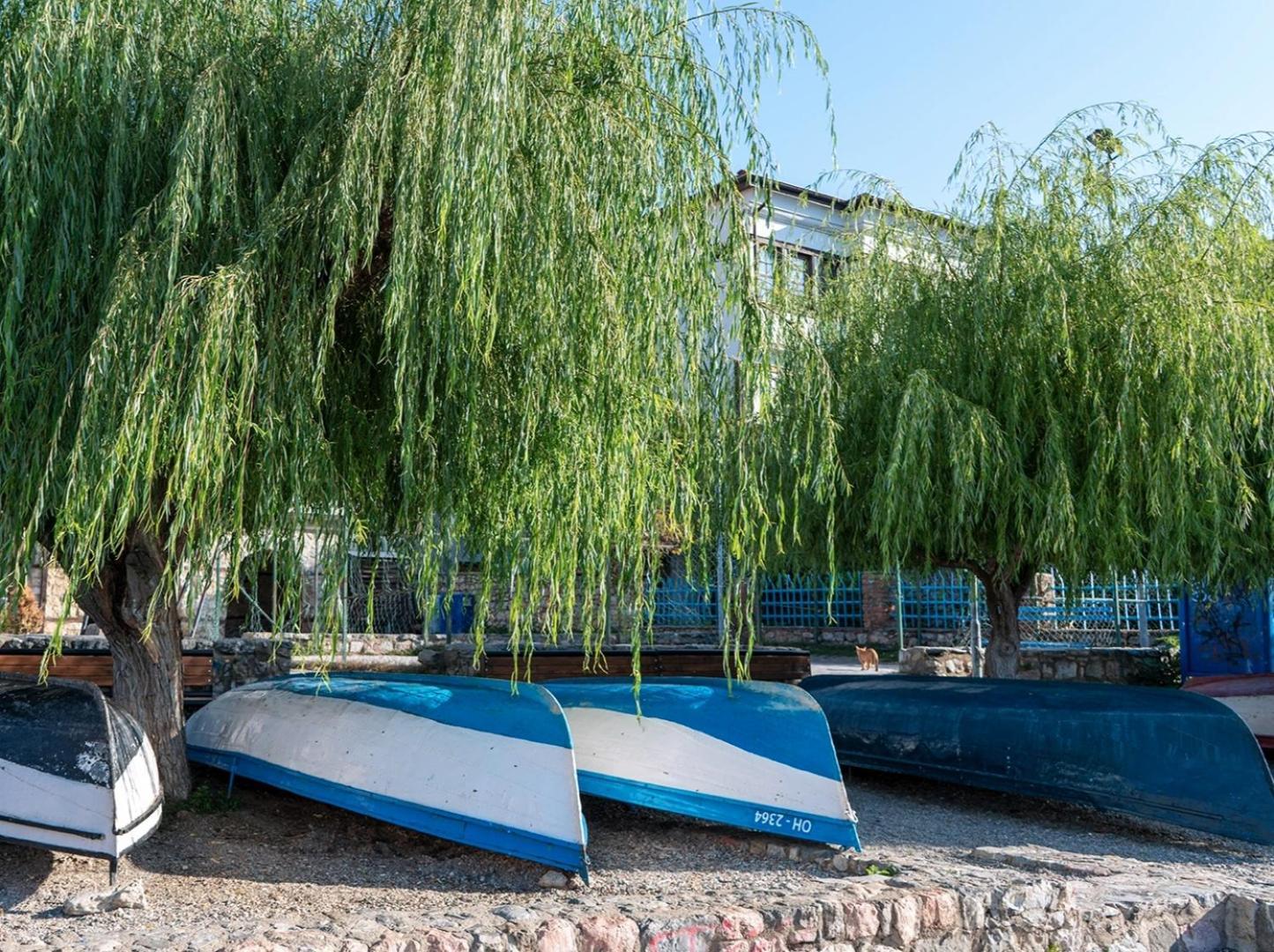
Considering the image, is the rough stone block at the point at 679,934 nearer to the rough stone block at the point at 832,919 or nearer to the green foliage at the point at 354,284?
the rough stone block at the point at 832,919

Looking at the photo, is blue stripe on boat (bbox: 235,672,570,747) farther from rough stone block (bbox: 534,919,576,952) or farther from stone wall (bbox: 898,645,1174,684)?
stone wall (bbox: 898,645,1174,684)

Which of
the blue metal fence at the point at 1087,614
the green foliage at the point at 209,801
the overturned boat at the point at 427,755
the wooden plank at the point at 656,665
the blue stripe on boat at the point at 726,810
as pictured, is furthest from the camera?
the blue metal fence at the point at 1087,614

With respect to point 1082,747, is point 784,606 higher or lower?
higher

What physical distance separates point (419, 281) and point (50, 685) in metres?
3.03

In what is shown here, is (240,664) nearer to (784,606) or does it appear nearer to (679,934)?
(679,934)

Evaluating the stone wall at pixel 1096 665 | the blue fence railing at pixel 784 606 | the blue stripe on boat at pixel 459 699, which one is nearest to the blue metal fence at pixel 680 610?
the blue fence railing at pixel 784 606

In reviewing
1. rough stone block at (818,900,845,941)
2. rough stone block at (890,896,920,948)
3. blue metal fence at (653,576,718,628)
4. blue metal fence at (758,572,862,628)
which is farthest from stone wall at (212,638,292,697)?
blue metal fence at (758,572,862,628)

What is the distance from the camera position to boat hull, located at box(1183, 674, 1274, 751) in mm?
8992

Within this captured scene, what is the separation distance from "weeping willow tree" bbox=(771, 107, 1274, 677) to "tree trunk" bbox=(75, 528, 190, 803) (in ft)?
12.8

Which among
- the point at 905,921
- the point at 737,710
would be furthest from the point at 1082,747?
the point at 905,921

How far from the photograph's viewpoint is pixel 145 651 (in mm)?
5988

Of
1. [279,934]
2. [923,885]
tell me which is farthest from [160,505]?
[923,885]

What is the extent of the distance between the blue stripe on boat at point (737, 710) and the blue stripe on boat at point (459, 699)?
1.82ft

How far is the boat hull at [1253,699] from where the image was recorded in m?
A: 8.99
